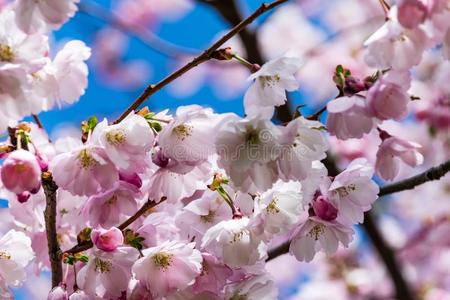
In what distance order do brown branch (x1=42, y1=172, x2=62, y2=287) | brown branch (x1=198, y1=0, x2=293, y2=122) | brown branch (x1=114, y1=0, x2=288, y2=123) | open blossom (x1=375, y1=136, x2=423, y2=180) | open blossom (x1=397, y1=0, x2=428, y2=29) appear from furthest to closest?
brown branch (x1=198, y1=0, x2=293, y2=122) → open blossom (x1=375, y1=136, x2=423, y2=180) → brown branch (x1=42, y1=172, x2=62, y2=287) → brown branch (x1=114, y1=0, x2=288, y2=123) → open blossom (x1=397, y1=0, x2=428, y2=29)

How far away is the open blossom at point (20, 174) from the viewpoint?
1483 millimetres

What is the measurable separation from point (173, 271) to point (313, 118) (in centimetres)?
42

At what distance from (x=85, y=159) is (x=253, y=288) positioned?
446mm

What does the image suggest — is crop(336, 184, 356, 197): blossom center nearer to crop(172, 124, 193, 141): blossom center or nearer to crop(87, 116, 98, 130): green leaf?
crop(172, 124, 193, 141): blossom center

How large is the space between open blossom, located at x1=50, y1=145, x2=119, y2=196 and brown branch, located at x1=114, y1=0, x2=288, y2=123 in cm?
9

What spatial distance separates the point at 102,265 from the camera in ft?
5.20

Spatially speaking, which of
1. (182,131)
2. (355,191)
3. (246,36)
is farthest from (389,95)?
(246,36)

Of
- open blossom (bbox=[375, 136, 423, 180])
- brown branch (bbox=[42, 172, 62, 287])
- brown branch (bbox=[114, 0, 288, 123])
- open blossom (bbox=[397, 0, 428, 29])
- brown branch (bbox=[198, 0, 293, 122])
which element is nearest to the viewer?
open blossom (bbox=[397, 0, 428, 29])

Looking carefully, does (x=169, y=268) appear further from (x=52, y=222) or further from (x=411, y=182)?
(x=411, y=182)

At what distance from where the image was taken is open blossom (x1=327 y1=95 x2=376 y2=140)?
1.47 metres

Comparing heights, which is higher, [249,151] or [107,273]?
[249,151]

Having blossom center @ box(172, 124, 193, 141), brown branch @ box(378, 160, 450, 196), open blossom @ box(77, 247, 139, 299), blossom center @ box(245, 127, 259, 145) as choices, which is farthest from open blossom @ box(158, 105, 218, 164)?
brown branch @ box(378, 160, 450, 196)

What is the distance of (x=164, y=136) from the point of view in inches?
59.7

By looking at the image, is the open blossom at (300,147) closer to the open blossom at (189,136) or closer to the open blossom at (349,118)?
the open blossom at (349,118)
